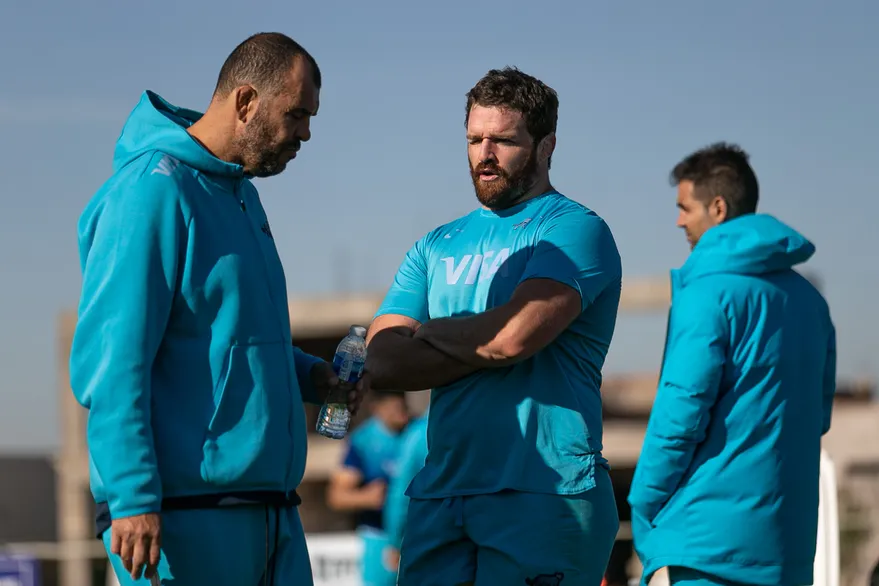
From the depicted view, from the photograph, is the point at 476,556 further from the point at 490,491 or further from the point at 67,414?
the point at 67,414

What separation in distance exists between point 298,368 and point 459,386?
54 centimetres

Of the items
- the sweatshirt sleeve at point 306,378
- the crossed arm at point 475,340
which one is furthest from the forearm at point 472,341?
the sweatshirt sleeve at point 306,378

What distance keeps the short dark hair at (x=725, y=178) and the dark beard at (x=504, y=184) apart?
1502mm

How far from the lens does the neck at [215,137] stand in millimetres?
4105

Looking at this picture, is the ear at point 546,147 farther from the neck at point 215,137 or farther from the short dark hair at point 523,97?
the neck at point 215,137

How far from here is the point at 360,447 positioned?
440 inches

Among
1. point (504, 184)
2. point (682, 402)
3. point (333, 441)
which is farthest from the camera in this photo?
point (333, 441)

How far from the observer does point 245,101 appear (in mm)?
4082

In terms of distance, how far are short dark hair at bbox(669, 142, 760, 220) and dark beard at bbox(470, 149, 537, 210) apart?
59.1 inches

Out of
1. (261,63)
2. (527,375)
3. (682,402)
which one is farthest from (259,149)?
(682,402)

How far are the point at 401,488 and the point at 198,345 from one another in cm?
537

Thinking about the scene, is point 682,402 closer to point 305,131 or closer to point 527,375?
point 527,375

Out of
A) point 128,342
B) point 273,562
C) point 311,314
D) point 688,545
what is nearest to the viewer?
point 128,342

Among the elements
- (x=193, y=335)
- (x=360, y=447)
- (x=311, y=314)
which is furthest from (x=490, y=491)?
(x=311, y=314)
